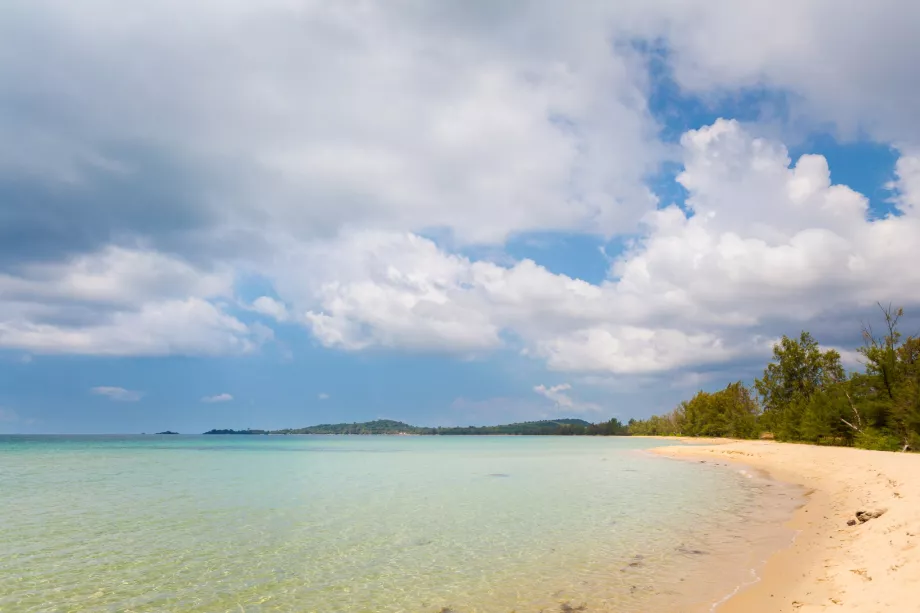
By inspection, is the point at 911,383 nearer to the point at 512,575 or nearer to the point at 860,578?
the point at 860,578

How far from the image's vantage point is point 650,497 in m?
29.4

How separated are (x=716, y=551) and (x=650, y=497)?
13.3 metres

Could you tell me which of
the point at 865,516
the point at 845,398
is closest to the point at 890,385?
the point at 845,398

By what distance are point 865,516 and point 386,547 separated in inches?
649

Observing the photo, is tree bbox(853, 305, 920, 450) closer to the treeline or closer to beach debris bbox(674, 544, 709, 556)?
the treeline

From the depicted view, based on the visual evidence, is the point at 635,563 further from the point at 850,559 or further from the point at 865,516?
the point at 865,516

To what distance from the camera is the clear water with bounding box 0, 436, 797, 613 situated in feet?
42.3

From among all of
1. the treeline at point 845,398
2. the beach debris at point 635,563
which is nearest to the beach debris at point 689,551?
the beach debris at point 635,563

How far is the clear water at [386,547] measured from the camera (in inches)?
507

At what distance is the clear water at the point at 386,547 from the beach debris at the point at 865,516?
2.14 meters

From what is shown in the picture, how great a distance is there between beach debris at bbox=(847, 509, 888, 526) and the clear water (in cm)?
214

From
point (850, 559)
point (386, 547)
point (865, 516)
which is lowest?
point (386, 547)

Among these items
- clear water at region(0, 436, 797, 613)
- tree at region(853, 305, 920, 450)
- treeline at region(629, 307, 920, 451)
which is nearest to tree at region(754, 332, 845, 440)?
treeline at region(629, 307, 920, 451)

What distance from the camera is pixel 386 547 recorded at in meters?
18.2
